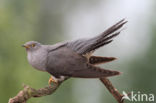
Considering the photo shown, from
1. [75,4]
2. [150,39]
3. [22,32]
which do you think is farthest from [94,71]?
[75,4]

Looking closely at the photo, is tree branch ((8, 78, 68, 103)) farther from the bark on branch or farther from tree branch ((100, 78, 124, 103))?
tree branch ((100, 78, 124, 103))

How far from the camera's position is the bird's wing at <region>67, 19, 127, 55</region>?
8.41ft

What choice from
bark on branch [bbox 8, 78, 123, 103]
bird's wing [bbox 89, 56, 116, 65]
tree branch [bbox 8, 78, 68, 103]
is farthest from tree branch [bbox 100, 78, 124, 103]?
tree branch [bbox 8, 78, 68, 103]

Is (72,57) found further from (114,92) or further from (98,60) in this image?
(114,92)

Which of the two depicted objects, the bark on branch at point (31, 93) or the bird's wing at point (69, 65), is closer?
the bark on branch at point (31, 93)

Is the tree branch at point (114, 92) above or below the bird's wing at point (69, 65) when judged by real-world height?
below

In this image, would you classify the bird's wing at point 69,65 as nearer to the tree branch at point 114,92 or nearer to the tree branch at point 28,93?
the tree branch at point 114,92

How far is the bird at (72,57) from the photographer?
2576mm

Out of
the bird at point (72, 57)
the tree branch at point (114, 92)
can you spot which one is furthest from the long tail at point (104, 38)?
the tree branch at point (114, 92)

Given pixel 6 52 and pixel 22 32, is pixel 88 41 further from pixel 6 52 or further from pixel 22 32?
pixel 22 32

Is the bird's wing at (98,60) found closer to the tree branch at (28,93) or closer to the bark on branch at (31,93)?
the bark on branch at (31,93)

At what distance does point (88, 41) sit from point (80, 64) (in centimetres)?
17

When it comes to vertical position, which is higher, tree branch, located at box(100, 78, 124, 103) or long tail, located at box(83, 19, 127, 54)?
long tail, located at box(83, 19, 127, 54)

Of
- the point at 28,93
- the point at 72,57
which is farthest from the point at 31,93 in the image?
the point at 72,57
